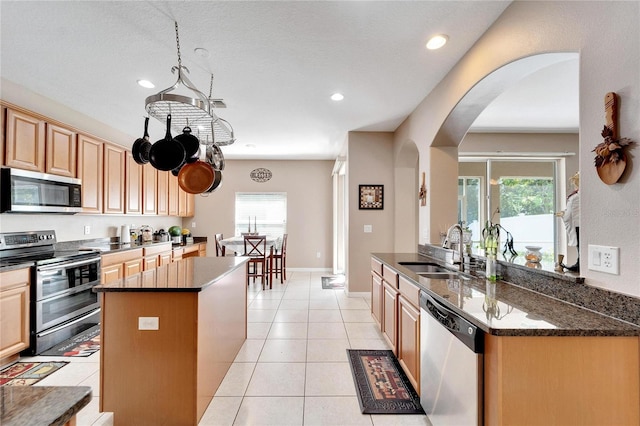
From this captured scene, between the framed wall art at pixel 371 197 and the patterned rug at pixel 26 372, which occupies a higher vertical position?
the framed wall art at pixel 371 197

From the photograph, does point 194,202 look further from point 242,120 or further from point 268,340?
point 268,340

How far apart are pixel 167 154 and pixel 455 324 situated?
2.11 m

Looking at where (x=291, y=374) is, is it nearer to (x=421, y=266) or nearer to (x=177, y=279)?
(x=177, y=279)

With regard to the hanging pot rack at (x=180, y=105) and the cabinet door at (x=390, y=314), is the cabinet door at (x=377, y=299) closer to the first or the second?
the cabinet door at (x=390, y=314)

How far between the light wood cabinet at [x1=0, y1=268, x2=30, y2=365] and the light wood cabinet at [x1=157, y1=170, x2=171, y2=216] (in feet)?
9.07

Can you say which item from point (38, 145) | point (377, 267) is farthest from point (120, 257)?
point (377, 267)

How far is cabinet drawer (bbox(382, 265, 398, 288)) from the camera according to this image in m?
2.45

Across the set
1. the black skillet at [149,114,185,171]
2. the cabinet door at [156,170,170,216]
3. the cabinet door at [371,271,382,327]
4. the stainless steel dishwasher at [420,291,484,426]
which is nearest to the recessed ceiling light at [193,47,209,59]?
the black skillet at [149,114,185,171]

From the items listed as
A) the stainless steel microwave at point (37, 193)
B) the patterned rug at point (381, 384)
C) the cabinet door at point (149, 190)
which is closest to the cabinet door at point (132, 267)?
the stainless steel microwave at point (37, 193)

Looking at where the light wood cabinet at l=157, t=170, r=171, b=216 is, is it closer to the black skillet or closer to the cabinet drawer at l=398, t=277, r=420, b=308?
the black skillet

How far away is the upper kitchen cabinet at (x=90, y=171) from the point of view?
138 inches

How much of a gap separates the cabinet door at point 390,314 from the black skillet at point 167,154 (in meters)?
1.99

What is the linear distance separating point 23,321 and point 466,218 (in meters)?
5.65

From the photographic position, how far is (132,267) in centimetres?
393
